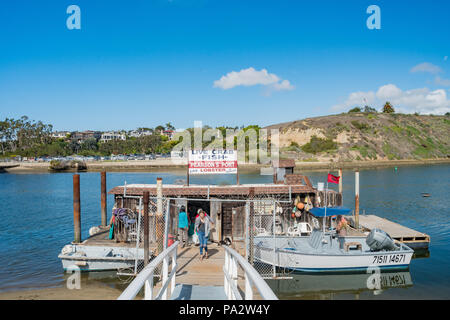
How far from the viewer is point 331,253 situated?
1548 cm

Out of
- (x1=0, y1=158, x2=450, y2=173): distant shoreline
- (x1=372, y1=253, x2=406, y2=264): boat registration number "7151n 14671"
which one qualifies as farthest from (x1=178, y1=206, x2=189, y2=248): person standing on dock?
(x1=0, y1=158, x2=450, y2=173): distant shoreline

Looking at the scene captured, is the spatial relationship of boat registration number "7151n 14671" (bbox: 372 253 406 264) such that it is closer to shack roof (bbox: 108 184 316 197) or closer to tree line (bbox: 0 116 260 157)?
shack roof (bbox: 108 184 316 197)

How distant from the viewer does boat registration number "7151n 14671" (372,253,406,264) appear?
626 inches

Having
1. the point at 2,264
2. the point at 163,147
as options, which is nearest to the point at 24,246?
the point at 2,264

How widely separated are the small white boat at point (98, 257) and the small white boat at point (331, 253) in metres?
5.92

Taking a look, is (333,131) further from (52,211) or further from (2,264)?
(2,264)

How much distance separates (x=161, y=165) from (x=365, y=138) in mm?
63327

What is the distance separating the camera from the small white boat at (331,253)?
15.4 m

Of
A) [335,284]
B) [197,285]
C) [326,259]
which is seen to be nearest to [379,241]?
[326,259]

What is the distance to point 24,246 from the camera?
22.2 m

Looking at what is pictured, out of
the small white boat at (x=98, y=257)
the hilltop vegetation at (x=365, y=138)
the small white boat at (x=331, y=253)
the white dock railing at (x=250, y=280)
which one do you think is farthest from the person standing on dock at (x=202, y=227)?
the hilltop vegetation at (x=365, y=138)

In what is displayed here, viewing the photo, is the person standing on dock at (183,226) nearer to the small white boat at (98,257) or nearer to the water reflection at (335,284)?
the small white boat at (98,257)
